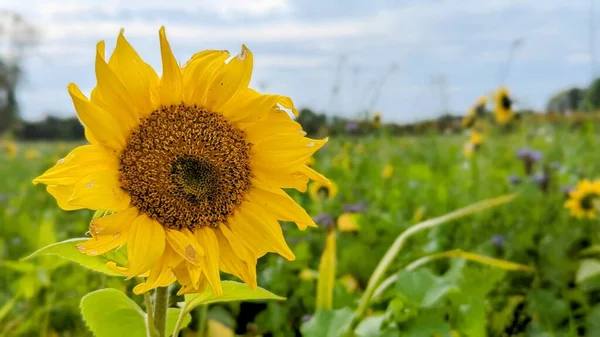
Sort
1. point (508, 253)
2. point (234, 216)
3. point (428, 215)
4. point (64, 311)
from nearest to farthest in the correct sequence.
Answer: point (234, 216)
point (64, 311)
point (508, 253)
point (428, 215)

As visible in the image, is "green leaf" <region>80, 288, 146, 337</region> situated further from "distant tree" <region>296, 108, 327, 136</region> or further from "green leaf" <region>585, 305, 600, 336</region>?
"distant tree" <region>296, 108, 327, 136</region>

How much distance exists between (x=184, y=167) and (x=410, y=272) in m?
0.64

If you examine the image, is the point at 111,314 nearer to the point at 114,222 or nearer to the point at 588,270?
the point at 114,222

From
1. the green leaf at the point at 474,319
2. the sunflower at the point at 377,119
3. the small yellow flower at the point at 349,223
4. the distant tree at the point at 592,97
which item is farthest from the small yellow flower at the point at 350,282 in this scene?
the distant tree at the point at 592,97

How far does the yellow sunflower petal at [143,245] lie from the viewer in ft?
2.86

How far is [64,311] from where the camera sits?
2.01 meters

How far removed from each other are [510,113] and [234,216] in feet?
13.6

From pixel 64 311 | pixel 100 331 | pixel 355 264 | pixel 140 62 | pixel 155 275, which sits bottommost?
pixel 64 311

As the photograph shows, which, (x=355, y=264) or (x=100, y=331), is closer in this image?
(x=100, y=331)

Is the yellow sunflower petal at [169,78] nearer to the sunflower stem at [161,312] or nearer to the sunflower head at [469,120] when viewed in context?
the sunflower stem at [161,312]

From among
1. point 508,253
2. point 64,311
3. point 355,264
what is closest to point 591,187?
point 508,253

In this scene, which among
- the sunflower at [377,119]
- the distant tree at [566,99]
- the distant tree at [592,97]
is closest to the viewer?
the distant tree at [592,97]

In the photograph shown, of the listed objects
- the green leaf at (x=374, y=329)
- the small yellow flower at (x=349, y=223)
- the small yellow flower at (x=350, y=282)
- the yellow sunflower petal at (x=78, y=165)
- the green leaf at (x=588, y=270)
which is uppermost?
the yellow sunflower petal at (x=78, y=165)

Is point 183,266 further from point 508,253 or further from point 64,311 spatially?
point 508,253
